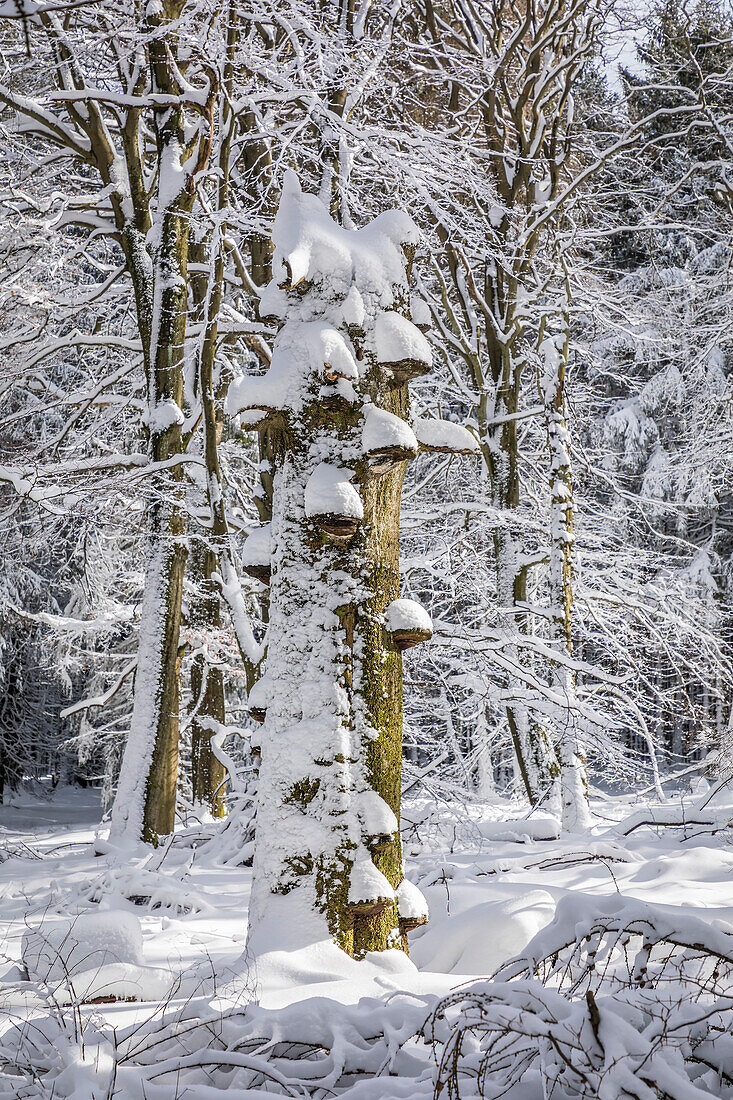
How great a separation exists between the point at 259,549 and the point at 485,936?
1.94 m

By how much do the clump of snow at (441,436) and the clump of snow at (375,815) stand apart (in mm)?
1587

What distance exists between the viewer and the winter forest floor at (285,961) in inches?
76.5

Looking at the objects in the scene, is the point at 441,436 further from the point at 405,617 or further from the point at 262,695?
the point at 262,695

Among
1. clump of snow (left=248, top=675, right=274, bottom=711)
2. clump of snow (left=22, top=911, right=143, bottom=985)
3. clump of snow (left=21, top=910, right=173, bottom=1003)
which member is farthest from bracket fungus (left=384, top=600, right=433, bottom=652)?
clump of snow (left=22, top=911, right=143, bottom=985)

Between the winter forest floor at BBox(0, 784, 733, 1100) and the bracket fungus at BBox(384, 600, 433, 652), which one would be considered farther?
the bracket fungus at BBox(384, 600, 433, 652)

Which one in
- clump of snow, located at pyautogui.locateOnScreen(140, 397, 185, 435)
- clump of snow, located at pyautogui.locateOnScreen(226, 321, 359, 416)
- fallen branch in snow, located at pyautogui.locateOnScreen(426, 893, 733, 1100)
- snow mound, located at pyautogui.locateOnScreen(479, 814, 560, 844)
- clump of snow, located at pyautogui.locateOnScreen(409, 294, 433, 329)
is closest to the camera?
fallen branch in snow, located at pyautogui.locateOnScreen(426, 893, 733, 1100)

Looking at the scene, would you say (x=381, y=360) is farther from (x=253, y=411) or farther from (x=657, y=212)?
(x=657, y=212)

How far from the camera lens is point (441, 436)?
157 inches

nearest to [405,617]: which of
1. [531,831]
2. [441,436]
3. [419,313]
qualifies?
[441,436]

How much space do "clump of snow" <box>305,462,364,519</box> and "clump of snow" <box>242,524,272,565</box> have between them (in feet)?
1.29

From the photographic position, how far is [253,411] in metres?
3.61

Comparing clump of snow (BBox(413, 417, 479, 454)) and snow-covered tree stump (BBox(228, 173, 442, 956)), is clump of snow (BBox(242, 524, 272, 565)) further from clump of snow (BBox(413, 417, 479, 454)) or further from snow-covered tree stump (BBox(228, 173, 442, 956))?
clump of snow (BBox(413, 417, 479, 454))

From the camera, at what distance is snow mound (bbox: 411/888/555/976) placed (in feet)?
12.1

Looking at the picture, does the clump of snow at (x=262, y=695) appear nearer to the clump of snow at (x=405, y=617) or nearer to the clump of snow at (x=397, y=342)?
the clump of snow at (x=405, y=617)
